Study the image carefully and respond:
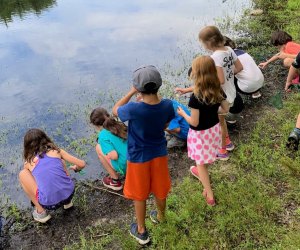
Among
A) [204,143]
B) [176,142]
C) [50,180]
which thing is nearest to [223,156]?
[176,142]

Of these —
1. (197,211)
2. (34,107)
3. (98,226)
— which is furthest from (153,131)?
(34,107)

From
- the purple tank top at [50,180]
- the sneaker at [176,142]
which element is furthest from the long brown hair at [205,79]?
the sneaker at [176,142]

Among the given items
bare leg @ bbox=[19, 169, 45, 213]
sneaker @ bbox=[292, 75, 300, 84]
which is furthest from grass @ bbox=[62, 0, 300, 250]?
sneaker @ bbox=[292, 75, 300, 84]

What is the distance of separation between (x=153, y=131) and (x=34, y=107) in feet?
15.5

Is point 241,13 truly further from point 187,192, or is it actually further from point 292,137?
point 187,192

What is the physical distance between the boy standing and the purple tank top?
109 centimetres

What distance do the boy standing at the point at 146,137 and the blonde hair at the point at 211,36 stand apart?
1.39 meters

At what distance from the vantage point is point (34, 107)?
24.6ft

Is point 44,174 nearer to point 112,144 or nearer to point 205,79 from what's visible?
point 112,144

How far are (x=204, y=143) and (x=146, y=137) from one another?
2.98 feet

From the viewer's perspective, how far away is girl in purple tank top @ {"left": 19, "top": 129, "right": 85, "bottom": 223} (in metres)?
4.32

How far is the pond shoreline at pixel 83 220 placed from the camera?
427 cm

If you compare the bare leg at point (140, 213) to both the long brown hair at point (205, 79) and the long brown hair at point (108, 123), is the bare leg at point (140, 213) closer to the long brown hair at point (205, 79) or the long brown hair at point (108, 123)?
the long brown hair at point (205, 79)

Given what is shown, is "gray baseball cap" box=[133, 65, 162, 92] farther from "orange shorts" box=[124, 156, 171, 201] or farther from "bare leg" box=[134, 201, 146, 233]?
"bare leg" box=[134, 201, 146, 233]
